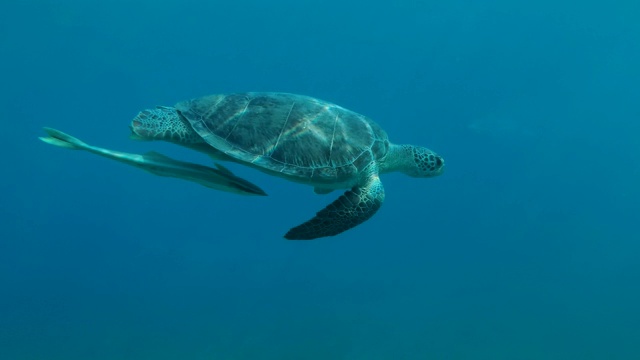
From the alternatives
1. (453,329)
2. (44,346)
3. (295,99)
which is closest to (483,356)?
(453,329)

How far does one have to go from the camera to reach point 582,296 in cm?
2230

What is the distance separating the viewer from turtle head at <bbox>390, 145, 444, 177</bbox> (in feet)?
22.4

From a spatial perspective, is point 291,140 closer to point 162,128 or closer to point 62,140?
point 162,128

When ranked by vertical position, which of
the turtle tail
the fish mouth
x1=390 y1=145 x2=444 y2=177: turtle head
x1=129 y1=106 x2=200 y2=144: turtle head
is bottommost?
the turtle tail

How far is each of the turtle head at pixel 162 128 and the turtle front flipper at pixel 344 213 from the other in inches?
74.0

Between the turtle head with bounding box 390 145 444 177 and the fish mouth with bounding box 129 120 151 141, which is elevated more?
the turtle head with bounding box 390 145 444 177

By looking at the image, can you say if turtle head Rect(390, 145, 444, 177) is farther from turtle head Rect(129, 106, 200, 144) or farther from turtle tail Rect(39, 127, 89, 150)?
turtle tail Rect(39, 127, 89, 150)

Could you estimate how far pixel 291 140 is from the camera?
559cm

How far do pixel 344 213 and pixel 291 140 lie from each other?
1.14 meters

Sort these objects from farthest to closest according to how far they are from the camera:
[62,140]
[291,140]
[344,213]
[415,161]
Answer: [415,161], [291,140], [344,213], [62,140]

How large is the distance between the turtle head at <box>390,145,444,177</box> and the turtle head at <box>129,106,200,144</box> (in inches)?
118

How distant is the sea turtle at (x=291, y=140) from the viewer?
5.43m

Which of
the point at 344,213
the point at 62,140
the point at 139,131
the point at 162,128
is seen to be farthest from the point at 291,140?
the point at 62,140

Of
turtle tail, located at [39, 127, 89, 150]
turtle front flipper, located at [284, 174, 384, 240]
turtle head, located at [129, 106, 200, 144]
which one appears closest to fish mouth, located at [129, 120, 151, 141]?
turtle head, located at [129, 106, 200, 144]
